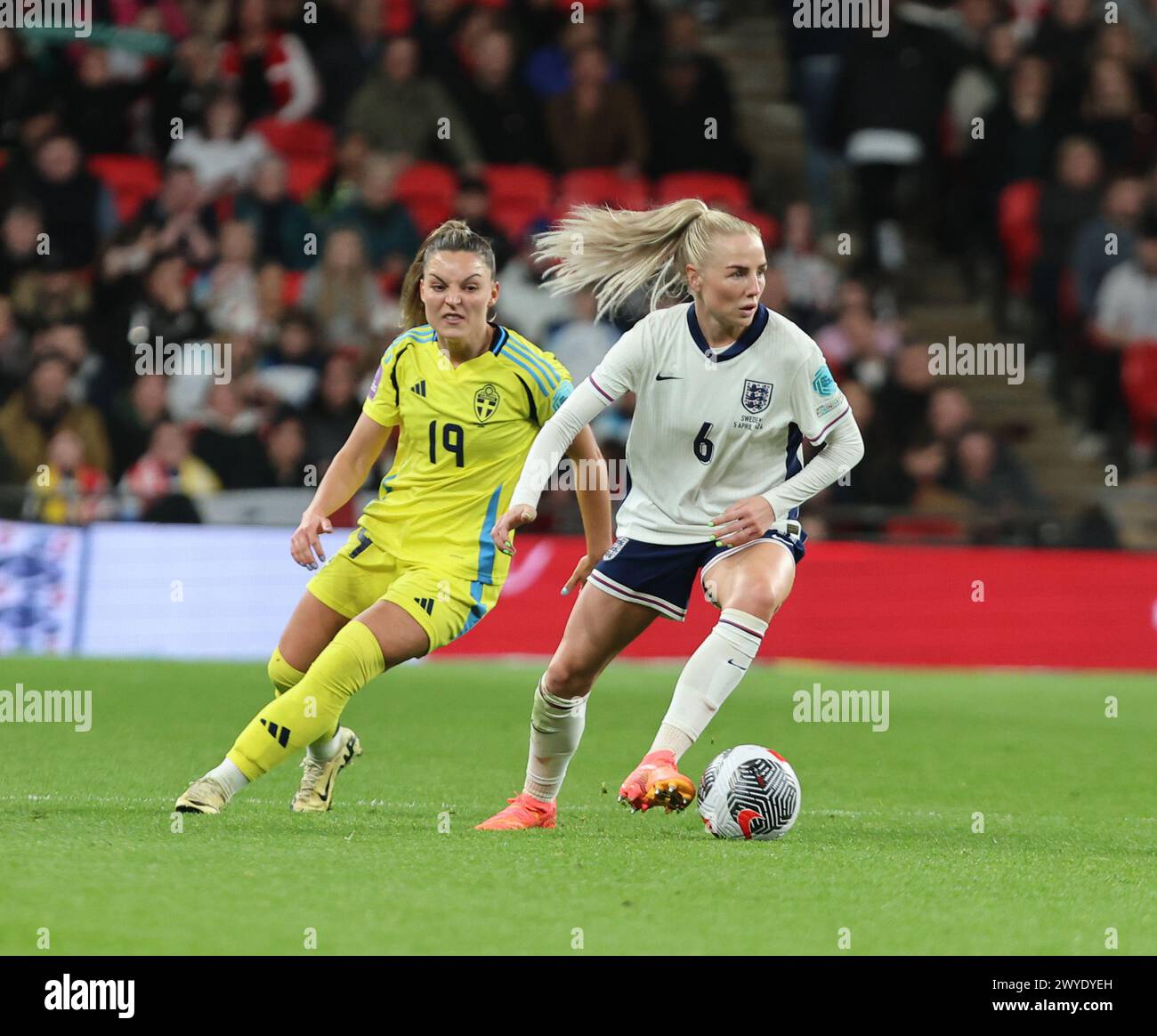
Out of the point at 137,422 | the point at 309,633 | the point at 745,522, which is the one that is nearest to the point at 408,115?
the point at 137,422

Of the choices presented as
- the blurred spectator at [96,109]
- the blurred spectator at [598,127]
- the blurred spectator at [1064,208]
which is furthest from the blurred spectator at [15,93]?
the blurred spectator at [1064,208]

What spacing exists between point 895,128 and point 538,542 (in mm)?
5478

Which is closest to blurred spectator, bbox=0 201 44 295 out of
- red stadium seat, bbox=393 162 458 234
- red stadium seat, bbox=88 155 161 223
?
red stadium seat, bbox=88 155 161 223

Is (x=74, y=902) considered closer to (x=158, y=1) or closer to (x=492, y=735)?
(x=492, y=735)

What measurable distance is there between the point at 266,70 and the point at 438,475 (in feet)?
34.9

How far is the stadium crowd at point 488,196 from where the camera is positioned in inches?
586

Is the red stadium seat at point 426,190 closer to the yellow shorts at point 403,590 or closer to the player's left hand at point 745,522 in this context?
the yellow shorts at point 403,590

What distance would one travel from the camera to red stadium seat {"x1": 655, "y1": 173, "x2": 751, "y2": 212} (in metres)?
16.9

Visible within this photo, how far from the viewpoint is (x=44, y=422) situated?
47.8 feet

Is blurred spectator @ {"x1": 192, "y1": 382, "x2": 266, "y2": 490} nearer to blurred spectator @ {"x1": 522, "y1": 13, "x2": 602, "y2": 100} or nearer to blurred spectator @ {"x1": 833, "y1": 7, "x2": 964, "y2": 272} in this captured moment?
blurred spectator @ {"x1": 522, "y1": 13, "x2": 602, "y2": 100}

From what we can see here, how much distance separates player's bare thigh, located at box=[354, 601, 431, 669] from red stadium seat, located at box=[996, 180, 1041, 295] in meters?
11.7

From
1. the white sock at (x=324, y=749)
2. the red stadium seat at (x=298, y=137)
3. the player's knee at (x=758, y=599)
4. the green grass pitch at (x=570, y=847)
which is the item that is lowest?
the green grass pitch at (x=570, y=847)

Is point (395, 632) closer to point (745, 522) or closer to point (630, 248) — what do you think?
point (745, 522)

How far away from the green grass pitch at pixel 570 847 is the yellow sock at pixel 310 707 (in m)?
0.23
